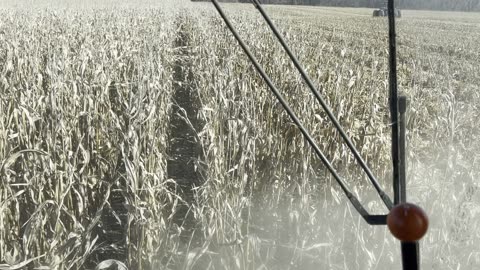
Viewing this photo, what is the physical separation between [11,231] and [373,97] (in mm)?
2415

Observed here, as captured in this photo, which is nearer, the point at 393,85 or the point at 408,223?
the point at 408,223

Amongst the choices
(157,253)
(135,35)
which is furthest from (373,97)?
(135,35)

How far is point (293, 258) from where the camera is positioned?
2.20 meters

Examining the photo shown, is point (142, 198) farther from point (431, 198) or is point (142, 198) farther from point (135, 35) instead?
point (135, 35)

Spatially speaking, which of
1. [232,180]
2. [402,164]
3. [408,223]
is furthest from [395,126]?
[232,180]

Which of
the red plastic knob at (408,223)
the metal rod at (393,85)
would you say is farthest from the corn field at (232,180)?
the red plastic knob at (408,223)

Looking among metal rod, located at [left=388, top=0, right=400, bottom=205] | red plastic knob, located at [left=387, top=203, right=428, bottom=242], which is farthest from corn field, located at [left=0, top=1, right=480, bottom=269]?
red plastic knob, located at [left=387, top=203, right=428, bottom=242]

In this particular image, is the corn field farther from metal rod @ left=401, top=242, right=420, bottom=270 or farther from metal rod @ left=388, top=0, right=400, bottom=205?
metal rod @ left=401, top=242, right=420, bottom=270

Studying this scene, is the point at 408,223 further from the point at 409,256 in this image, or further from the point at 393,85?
the point at 393,85

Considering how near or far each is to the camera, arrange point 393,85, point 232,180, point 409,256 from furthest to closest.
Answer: point 232,180, point 393,85, point 409,256

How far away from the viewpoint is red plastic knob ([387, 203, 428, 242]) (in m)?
0.41

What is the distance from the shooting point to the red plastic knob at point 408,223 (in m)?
0.41

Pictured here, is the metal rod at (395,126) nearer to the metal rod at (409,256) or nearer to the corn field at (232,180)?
the metal rod at (409,256)

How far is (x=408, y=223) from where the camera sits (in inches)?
16.4
